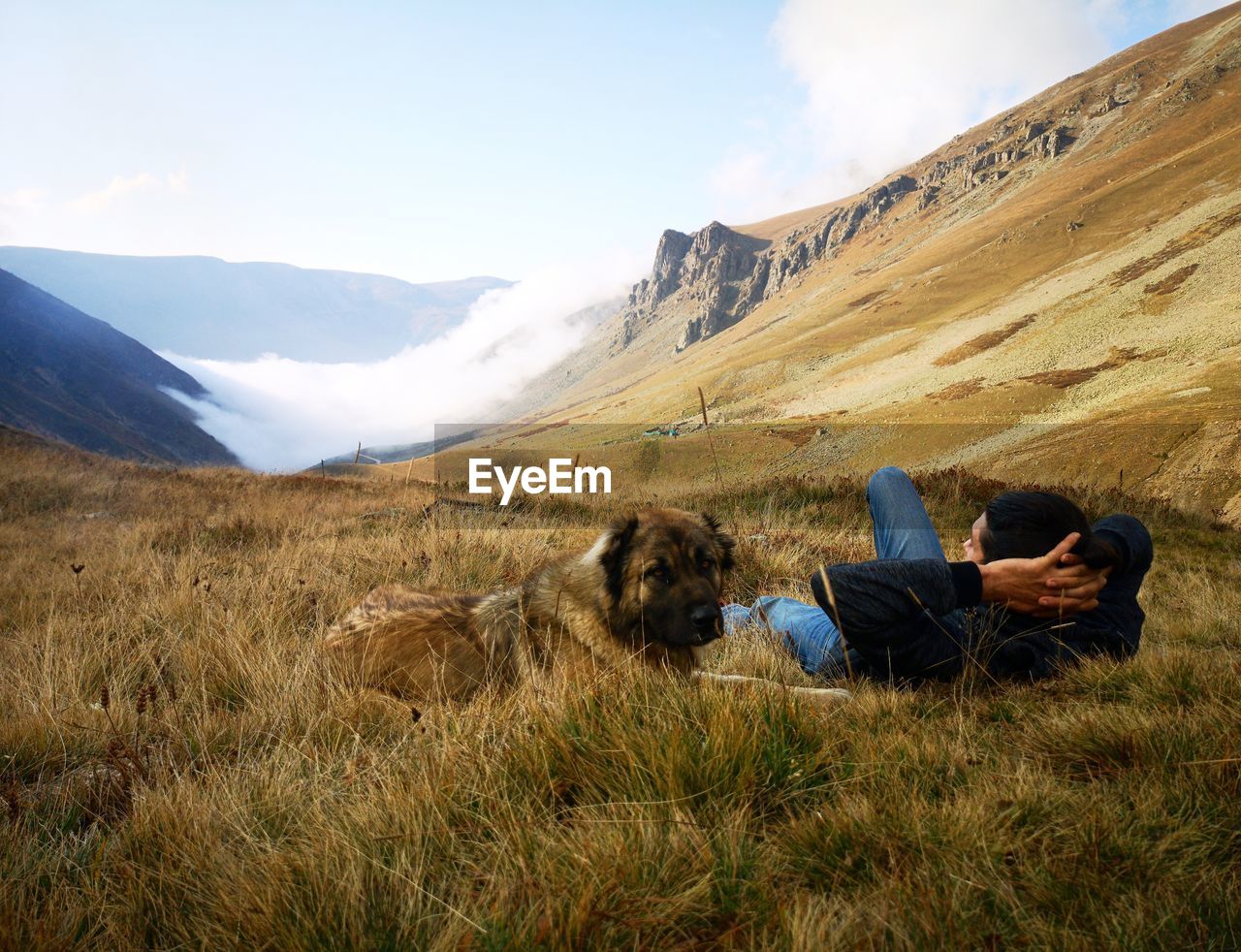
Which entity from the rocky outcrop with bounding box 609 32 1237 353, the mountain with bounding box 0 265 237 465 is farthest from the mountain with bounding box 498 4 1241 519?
the mountain with bounding box 0 265 237 465

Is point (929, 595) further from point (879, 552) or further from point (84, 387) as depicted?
point (84, 387)

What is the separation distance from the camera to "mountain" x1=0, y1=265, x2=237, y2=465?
59.1 metres

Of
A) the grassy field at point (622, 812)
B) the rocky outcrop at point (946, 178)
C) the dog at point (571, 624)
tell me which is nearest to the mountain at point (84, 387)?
the dog at point (571, 624)

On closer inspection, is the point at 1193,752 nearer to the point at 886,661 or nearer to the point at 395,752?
the point at 886,661

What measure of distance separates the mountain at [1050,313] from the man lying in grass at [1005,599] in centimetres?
1382

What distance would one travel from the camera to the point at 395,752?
2.42 meters

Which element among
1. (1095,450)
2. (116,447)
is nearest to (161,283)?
(116,447)

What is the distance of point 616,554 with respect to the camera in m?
3.84

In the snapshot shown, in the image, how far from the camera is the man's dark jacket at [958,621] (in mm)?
2949

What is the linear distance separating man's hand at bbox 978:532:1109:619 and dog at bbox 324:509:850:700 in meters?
1.41

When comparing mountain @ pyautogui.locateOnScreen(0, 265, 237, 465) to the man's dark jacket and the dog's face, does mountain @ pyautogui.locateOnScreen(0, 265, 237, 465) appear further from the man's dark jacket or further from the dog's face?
the man's dark jacket

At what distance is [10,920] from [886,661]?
10.9 ft

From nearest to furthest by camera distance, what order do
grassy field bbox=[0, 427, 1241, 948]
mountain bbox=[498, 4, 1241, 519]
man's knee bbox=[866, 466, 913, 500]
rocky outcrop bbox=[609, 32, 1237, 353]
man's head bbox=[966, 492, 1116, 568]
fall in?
grassy field bbox=[0, 427, 1241, 948]
man's head bbox=[966, 492, 1116, 568]
man's knee bbox=[866, 466, 913, 500]
mountain bbox=[498, 4, 1241, 519]
rocky outcrop bbox=[609, 32, 1237, 353]

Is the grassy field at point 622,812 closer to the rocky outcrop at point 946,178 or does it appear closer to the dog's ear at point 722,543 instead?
the dog's ear at point 722,543
